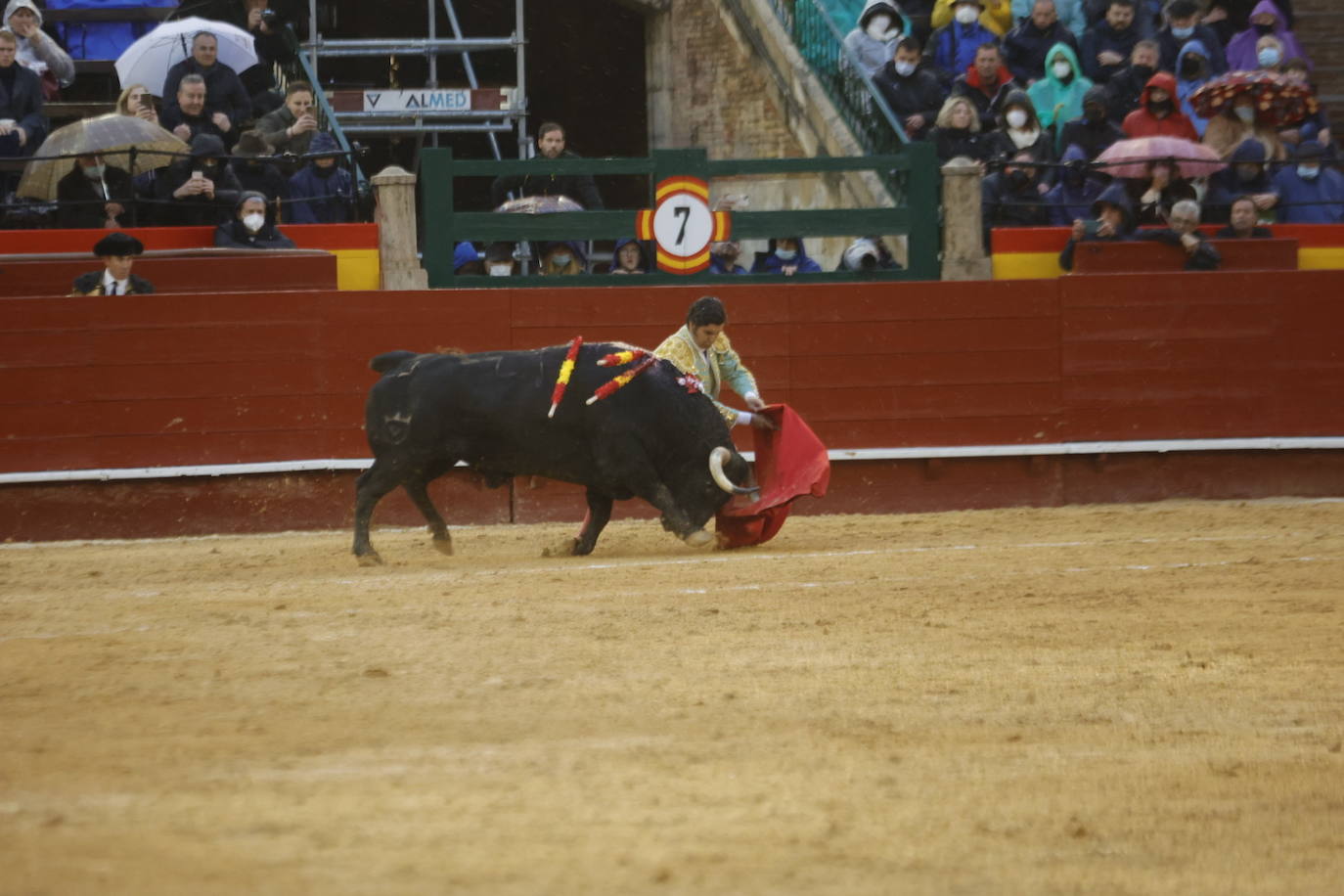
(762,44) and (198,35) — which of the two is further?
(762,44)

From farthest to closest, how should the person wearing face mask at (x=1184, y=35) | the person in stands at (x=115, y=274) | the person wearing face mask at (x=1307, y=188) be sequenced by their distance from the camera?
the person wearing face mask at (x=1184, y=35) < the person wearing face mask at (x=1307, y=188) < the person in stands at (x=115, y=274)

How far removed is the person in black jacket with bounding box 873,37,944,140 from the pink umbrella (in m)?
1.58

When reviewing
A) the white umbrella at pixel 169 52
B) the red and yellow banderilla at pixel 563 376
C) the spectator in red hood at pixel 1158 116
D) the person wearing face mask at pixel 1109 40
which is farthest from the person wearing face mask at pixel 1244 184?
the white umbrella at pixel 169 52

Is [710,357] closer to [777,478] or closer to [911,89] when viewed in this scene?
[777,478]

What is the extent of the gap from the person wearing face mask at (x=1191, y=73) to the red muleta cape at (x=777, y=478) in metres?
5.27

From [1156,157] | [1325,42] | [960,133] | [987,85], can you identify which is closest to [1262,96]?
[1156,157]

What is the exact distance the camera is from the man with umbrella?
1172 cm

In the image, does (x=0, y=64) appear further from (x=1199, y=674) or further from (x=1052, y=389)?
(x=1199, y=674)

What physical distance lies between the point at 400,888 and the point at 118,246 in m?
7.52

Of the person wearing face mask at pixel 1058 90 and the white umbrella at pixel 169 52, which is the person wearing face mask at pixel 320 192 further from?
the person wearing face mask at pixel 1058 90

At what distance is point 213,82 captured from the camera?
11906 mm

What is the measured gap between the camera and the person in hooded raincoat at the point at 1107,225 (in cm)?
1140

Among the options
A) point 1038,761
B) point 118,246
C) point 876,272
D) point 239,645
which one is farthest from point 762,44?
point 1038,761

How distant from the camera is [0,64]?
36.9 ft
